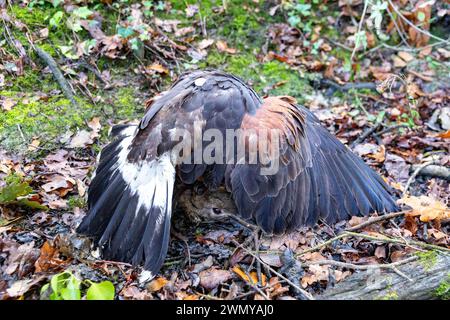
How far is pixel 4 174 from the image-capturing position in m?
4.34

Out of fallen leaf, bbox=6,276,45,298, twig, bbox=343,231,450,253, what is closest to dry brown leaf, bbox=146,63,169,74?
twig, bbox=343,231,450,253

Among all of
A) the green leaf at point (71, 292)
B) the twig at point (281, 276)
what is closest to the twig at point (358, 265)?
the twig at point (281, 276)

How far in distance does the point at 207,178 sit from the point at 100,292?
130 centimetres

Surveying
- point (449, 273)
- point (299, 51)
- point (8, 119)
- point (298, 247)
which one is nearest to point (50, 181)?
point (8, 119)

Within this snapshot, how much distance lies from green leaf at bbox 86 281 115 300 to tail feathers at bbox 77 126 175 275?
43 cm

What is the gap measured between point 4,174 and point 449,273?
3.94 metres

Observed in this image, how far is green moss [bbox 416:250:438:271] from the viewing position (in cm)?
348

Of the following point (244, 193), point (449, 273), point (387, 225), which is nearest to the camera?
point (449, 273)

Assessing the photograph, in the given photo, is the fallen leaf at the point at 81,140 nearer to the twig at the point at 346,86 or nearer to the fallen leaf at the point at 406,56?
the twig at the point at 346,86

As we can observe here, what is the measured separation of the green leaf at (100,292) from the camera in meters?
3.01

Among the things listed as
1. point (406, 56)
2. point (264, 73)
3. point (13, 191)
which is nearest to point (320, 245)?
point (13, 191)

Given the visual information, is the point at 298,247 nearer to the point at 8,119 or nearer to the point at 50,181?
the point at 50,181

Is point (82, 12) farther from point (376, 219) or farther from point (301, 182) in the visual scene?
point (376, 219)

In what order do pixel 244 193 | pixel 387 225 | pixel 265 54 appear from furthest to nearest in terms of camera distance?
pixel 265 54 < pixel 387 225 < pixel 244 193
